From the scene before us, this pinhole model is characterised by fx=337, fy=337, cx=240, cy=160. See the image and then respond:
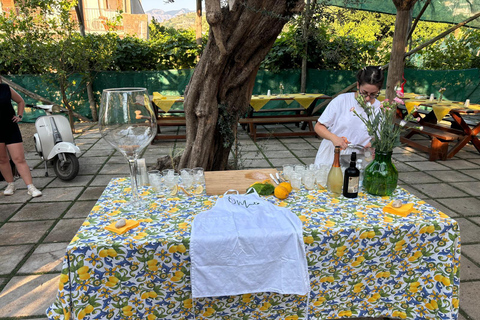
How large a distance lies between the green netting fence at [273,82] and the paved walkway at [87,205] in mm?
2355

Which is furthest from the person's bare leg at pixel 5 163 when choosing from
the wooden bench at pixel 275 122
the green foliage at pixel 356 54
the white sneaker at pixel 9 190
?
the green foliage at pixel 356 54

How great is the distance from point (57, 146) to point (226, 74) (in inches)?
102

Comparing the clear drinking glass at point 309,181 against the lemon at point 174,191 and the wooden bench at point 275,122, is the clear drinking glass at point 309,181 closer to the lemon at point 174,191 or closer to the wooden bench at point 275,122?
the lemon at point 174,191

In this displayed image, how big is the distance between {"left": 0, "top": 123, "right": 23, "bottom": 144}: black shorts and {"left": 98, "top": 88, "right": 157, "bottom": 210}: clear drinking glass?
2.91 meters

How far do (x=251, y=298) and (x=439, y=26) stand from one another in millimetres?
34258

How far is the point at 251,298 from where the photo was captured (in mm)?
1579

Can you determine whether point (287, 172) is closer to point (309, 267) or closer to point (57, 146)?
point (309, 267)

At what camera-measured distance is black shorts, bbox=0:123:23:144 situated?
3.69 m

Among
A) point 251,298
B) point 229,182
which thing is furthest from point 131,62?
point 251,298

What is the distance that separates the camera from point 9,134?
3.73m

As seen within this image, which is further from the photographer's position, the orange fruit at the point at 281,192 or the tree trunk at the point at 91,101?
the tree trunk at the point at 91,101

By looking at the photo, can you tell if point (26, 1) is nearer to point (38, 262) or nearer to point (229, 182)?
point (38, 262)

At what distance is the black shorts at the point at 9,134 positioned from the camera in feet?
12.1

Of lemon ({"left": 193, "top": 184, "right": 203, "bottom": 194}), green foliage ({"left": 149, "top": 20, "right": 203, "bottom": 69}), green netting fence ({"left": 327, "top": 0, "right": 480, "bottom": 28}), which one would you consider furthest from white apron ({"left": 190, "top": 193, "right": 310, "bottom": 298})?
green foliage ({"left": 149, "top": 20, "right": 203, "bottom": 69})
